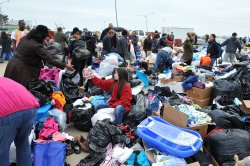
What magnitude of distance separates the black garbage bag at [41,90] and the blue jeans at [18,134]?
150 centimetres

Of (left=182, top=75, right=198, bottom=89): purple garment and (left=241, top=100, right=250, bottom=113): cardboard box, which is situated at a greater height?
(left=182, top=75, right=198, bottom=89): purple garment

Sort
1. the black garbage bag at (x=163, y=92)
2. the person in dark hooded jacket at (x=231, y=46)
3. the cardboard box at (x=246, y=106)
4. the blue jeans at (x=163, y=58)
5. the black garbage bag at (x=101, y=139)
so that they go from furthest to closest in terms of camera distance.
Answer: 1. the person in dark hooded jacket at (x=231, y=46)
2. the blue jeans at (x=163, y=58)
3. the black garbage bag at (x=163, y=92)
4. the cardboard box at (x=246, y=106)
5. the black garbage bag at (x=101, y=139)

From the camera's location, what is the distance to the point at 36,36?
410 cm

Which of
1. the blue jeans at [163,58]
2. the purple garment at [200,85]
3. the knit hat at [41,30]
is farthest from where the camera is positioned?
the blue jeans at [163,58]

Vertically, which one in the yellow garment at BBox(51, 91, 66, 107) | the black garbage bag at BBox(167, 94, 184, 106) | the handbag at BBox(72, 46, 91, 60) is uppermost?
the handbag at BBox(72, 46, 91, 60)

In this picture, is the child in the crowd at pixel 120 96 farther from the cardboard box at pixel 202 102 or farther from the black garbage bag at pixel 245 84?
the black garbage bag at pixel 245 84

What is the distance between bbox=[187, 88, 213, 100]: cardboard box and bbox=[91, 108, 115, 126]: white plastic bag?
2.28 metres

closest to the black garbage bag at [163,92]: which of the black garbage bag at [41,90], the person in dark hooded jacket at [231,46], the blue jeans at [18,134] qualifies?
the black garbage bag at [41,90]

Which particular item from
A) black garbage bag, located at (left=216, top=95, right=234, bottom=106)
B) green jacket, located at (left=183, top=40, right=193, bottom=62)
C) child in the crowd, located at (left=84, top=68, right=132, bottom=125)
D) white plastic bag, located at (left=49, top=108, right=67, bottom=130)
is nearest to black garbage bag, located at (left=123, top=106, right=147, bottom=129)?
child in the crowd, located at (left=84, top=68, right=132, bottom=125)

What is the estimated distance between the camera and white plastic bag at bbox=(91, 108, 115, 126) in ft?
14.1

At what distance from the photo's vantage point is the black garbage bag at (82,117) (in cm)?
461

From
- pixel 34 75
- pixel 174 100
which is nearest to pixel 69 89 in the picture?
pixel 34 75

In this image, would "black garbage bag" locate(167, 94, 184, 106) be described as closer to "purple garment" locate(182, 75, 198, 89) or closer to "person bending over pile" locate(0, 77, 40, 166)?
"purple garment" locate(182, 75, 198, 89)

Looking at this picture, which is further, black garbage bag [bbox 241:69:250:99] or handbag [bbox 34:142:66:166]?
black garbage bag [bbox 241:69:250:99]
